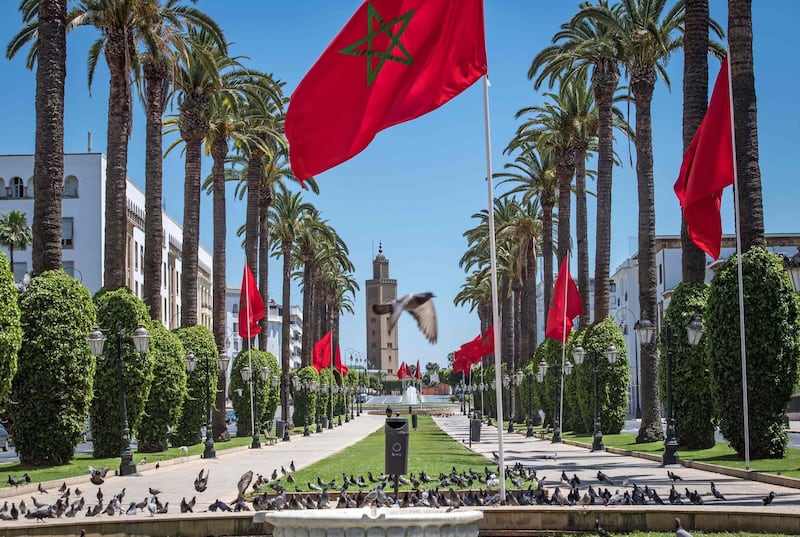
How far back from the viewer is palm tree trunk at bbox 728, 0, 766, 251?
25312 mm

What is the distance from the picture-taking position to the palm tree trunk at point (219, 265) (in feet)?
155

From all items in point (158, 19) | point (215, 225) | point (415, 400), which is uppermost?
point (158, 19)

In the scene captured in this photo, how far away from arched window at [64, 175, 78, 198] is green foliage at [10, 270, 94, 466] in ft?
162

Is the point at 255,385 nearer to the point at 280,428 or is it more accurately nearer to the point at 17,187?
the point at 280,428

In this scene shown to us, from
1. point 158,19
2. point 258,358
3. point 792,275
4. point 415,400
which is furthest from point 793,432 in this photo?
point 415,400

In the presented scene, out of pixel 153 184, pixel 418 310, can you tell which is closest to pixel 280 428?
pixel 153 184

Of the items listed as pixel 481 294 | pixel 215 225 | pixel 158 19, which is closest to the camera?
pixel 158 19

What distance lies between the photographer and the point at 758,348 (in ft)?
79.1

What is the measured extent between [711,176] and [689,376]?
354 inches

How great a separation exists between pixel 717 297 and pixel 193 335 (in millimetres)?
21981

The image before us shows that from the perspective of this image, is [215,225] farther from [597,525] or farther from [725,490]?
[597,525]

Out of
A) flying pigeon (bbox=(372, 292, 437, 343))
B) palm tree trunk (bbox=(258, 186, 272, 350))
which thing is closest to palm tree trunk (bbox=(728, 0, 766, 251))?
flying pigeon (bbox=(372, 292, 437, 343))

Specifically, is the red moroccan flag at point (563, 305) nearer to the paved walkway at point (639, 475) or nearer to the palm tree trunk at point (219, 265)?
the paved walkway at point (639, 475)

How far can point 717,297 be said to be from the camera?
2503cm
